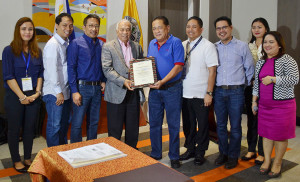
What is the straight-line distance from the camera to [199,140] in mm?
2938

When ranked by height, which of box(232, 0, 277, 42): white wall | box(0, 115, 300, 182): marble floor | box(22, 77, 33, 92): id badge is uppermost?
box(232, 0, 277, 42): white wall

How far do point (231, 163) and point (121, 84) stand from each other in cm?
144

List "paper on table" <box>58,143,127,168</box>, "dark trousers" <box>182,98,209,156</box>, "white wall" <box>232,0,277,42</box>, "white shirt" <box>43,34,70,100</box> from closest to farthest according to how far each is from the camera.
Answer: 1. "paper on table" <box>58,143,127,168</box>
2. "white shirt" <box>43,34,70,100</box>
3. "dark trousers" <box>182,98,209,156</box>
4. "white wall" <box>232,0,277,42</box>

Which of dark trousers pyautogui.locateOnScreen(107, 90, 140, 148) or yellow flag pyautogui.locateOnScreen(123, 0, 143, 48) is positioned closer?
dark trousers pyautogui.locateOnScreen(107, 90, 140, 148)

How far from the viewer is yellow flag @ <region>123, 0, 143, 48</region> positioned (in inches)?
184

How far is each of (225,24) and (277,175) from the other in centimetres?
159

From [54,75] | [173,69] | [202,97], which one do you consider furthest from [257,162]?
[54,75]

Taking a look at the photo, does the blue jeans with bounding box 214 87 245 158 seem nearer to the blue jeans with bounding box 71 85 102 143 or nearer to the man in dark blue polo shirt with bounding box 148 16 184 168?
the man in dark blue polo shirt with bounding box 148 16 184 168

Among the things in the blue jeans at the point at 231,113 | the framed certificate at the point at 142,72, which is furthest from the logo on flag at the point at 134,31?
the blue jeans at the point at 231,113

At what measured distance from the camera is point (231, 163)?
2.88m

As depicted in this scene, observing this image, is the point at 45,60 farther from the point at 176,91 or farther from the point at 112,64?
the point at 176,91

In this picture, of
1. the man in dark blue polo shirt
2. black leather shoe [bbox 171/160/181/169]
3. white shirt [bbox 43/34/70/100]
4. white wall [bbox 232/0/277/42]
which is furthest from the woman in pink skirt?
white wall [bbox 232/0/277/42]

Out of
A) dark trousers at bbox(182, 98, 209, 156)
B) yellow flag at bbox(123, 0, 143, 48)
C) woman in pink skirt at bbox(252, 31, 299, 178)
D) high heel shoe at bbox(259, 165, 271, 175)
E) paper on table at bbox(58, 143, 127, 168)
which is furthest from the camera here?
yellow flag at bbox(123, 0, 143, 48)

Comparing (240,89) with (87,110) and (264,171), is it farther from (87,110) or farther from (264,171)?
(87,110)
